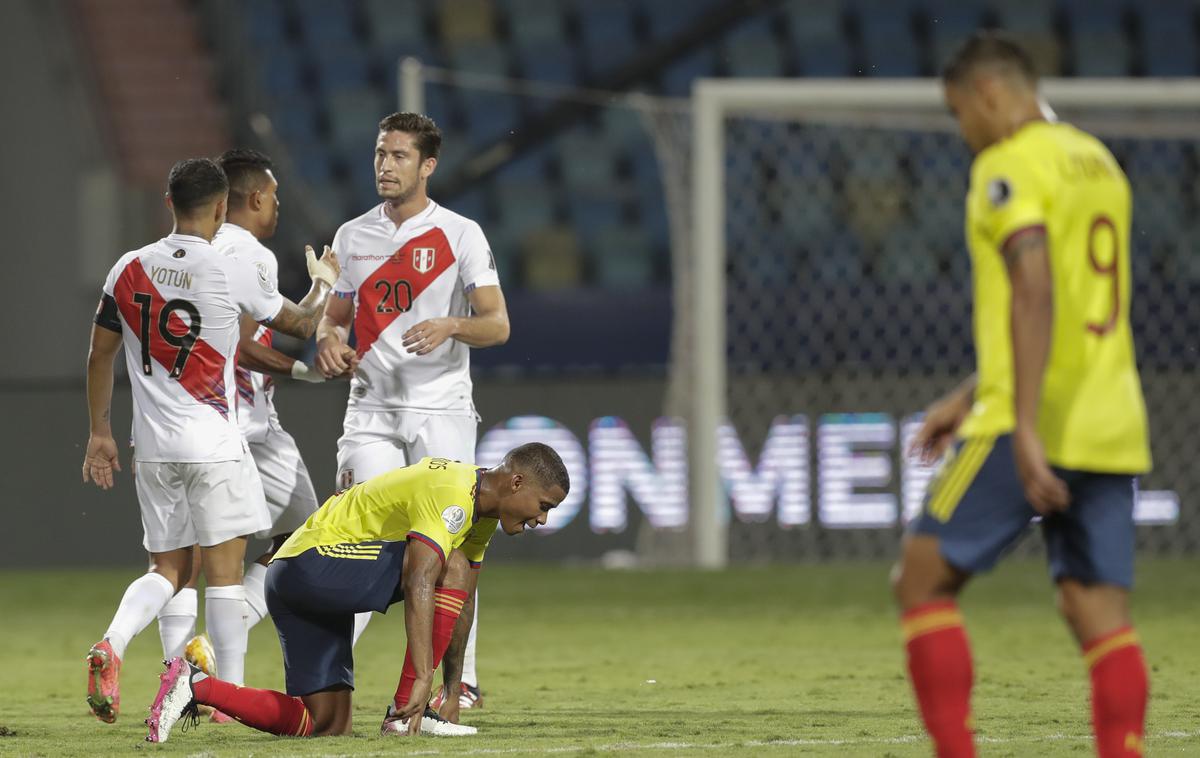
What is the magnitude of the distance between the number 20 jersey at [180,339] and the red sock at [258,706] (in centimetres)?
69

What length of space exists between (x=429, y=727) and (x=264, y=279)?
1.33m

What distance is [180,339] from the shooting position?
504 cm

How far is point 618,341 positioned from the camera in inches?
503

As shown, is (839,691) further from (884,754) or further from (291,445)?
(291,445)

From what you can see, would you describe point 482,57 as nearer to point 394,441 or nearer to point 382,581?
point 394,441

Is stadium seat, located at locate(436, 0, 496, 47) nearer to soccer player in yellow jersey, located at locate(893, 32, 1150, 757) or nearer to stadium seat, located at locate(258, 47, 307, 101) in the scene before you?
stadium seat, located at locate(258, 47, 307, 101)

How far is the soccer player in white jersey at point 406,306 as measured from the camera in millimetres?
5445

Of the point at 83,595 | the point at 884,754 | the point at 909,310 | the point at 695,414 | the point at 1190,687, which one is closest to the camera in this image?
the point at 884,754

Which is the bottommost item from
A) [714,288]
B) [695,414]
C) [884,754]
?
[884,754]

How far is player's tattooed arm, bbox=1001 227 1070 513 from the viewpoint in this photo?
10.4 feet

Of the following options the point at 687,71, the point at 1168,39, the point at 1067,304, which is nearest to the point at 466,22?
the point at 687,71

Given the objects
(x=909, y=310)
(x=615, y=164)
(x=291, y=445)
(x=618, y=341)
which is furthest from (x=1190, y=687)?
(x=615, y=164)

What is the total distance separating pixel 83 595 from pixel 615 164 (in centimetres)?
→ 683

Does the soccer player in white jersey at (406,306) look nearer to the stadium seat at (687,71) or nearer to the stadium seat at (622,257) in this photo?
the stadium seat at (622,257)
